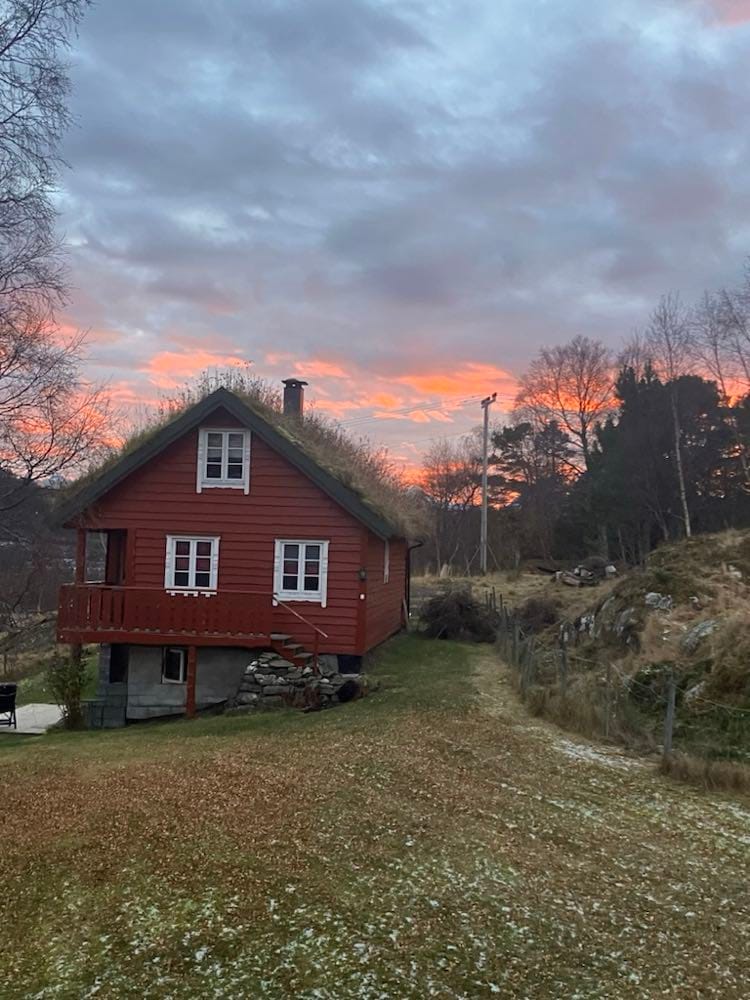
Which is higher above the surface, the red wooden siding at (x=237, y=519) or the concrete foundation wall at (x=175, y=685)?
the red wooden siding at (x=237, y=519)

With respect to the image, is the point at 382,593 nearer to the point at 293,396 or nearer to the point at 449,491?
the point at 293,396

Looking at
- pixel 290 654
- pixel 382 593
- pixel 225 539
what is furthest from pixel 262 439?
pixel 382 593

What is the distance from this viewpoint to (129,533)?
1791cm

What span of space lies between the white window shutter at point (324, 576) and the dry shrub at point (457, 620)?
28.3ft

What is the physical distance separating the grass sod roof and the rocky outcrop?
3405 mm

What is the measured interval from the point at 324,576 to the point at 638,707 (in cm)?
Answer: 755

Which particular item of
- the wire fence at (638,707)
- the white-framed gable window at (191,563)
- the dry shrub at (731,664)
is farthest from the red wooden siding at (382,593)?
the dry shrub at (731,664)

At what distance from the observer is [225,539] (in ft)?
58.4

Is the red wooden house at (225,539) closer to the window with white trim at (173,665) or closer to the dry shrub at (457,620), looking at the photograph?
the window with white trim at (173,665)

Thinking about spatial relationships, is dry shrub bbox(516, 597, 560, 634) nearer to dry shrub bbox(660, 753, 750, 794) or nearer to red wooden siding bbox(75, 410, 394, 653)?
red wooden siding bbox(75, 410, 394, 653)

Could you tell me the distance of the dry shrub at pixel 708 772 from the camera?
9.14 meters

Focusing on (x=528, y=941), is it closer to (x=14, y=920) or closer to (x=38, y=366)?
(x=14, y=920)

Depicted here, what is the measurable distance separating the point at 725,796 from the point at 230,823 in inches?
223

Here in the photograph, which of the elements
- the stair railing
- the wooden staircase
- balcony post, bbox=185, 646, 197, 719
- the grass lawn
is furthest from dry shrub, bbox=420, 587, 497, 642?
the grass lawn
